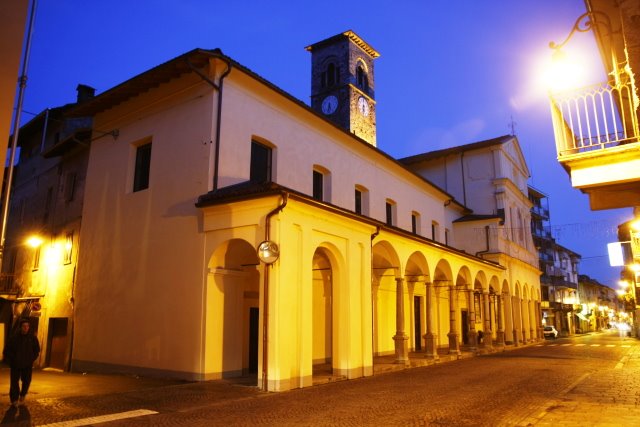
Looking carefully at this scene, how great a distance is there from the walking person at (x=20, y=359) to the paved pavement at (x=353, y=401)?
39 cm

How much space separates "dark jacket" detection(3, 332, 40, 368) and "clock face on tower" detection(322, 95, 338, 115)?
114ft

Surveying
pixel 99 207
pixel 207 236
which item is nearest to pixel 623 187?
pixel 207 236

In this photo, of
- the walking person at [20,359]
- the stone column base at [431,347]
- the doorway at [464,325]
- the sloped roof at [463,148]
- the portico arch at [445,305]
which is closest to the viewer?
the walking person at [20,359]

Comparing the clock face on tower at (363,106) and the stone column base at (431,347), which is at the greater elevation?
the clock face on tower at (363,106)

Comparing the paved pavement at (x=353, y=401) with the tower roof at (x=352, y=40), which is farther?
the tower roof at (x=352, y=40)

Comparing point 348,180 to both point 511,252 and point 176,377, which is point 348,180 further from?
point 511,252

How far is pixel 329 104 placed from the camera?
42.5 meters

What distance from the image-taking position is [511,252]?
32.3 m

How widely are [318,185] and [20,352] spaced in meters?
11.1

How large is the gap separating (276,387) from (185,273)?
407 centimetres

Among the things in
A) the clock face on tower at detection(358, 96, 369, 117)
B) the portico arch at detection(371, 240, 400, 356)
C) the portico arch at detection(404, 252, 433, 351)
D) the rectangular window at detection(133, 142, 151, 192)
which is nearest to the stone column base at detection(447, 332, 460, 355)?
the portico arch at detection(404, 252, 433, 351)

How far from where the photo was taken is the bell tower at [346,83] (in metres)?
41.3

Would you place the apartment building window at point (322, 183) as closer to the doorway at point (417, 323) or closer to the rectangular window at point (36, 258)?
the doorway at point (417, 323)

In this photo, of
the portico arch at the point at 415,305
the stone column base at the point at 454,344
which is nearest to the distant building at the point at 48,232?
the portico arch at the point at 415,305
